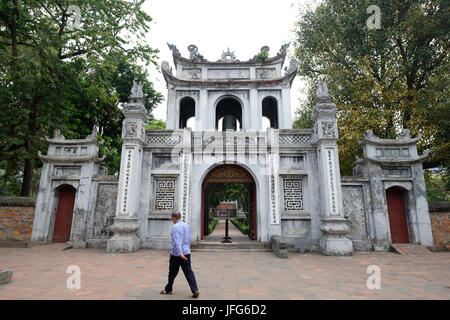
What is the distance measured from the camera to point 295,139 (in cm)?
969

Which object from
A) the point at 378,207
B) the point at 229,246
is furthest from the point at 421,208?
the point at 229,246

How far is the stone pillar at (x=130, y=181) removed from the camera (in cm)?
820

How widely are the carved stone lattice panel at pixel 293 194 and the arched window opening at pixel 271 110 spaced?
4.76m

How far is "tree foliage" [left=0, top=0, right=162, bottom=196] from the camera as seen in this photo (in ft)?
31.3

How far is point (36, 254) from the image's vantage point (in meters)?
7.45

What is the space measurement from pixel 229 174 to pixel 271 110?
574cm

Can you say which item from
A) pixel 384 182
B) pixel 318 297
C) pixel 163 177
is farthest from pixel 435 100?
pixel 163 177

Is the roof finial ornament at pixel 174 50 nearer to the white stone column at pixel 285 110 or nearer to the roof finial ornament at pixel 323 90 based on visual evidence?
the white stone column at pixel 285 110

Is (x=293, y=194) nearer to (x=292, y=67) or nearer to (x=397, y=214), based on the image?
(x=397, y=214)

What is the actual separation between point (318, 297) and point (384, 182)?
6898mm

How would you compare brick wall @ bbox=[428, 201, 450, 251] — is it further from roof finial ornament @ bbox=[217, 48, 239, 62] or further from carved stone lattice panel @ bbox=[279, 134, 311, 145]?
roof finial ornament @ bbox=[217, 48, 239, 62]

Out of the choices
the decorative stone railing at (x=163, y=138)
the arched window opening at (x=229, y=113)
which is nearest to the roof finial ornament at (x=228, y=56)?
the arched window opening at (x=229, y=113)
